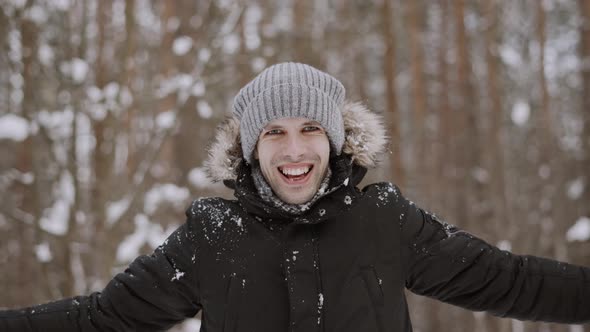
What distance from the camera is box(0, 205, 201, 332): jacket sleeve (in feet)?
6.16

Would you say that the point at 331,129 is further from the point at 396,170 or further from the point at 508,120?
the point at 508,120

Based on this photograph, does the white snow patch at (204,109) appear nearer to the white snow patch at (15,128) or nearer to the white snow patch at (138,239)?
the white snow patch at (138,239)

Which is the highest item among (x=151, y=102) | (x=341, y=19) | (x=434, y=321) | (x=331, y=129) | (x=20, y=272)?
(x=341, y=19)

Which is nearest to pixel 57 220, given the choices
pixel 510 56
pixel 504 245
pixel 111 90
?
pixel 111 90

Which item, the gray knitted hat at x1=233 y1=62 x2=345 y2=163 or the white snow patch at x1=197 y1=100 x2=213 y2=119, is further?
the white snow patch at x1=197 y1=100 x2=213 y2=119

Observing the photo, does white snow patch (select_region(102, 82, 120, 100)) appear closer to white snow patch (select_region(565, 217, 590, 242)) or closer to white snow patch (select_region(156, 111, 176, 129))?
white snow patch (select_region(156, 111, 176, 129))

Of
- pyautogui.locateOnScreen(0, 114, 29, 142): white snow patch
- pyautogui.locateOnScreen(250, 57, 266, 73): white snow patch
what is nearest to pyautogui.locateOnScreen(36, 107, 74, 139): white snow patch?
pyautogui.locateOnScreen(0, 114, 29, 142): white snow patch

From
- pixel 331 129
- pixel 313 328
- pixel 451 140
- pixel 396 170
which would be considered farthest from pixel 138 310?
pixel 451 140

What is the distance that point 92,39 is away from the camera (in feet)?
16.9

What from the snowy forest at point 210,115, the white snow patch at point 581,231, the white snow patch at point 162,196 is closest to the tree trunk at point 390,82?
the snowy forest at point 210,115

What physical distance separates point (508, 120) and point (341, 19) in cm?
448

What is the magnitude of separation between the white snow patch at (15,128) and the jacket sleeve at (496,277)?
3547 mm

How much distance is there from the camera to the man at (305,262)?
178 cm

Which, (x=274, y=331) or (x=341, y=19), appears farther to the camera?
(x=341, y=19)
